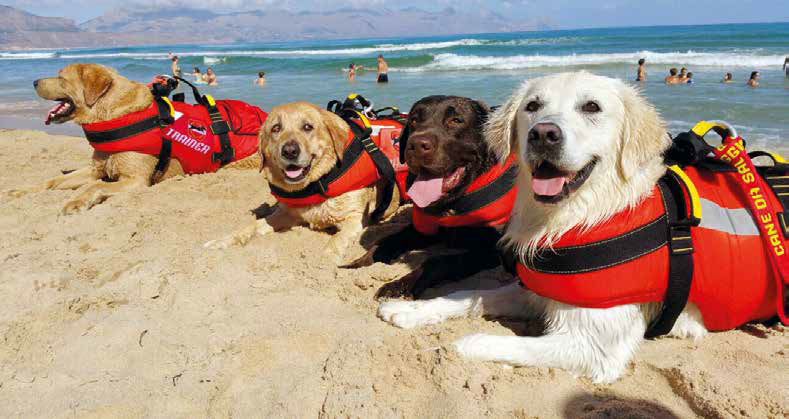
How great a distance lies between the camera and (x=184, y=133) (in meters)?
6.16

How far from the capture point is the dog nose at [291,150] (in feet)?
13.9

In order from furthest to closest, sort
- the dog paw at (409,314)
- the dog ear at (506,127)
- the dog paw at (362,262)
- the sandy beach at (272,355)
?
1. the dog paw at (362,262)
2. the dog paw at (409,314)
3. the dog ear at (506,127)
4. the sandy beach at (272,355)

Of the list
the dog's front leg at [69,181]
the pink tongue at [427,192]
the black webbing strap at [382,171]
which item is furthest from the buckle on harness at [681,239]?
the dog's front leg at [69,181]

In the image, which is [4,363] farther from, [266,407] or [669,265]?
[669,265]

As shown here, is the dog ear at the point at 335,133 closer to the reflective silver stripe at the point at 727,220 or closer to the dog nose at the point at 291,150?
the dog nose at the point at 291,150

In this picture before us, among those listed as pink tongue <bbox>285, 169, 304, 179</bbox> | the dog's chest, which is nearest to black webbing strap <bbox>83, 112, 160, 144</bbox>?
the dog's chest

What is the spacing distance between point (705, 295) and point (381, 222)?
2.98 meters

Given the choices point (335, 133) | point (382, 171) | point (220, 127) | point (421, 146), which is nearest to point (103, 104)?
point (220, 127)

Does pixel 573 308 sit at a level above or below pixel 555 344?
above

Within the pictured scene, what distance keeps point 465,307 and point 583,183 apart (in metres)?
1.02

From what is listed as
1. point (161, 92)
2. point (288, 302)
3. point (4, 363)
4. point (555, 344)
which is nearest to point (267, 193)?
point (161, 92)

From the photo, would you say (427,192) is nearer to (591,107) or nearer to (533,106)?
(533,106)

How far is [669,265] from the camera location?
2318mm

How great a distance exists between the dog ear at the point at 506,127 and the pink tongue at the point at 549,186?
0.46m
